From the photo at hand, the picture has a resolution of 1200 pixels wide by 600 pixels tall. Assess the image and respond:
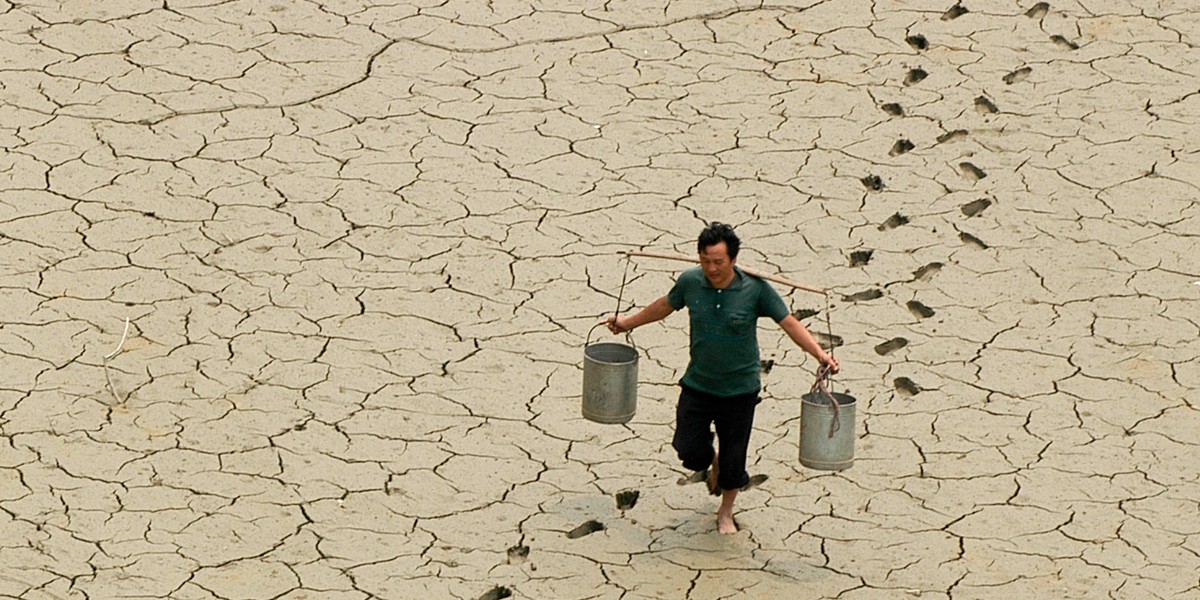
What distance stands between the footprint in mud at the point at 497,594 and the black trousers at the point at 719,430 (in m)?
0.75

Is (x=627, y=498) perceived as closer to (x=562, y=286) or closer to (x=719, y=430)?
(x=719, y=430)

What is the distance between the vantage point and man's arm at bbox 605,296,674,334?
270 inches

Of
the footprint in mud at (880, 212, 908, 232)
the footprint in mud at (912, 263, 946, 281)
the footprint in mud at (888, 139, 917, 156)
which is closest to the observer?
the footprint in mud at (912, 263, 946, 281)

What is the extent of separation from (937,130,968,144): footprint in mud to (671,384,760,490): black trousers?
3.05 meters

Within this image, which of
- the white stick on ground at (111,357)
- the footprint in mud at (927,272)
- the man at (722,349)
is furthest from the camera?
the footprint in mud at (927,272)

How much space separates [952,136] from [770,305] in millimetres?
3204

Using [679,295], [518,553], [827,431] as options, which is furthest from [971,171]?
[518,553]

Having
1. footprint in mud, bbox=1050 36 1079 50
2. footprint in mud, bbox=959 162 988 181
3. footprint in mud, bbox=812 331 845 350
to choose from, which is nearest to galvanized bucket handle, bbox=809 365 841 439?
footprint in mud, bbox=812 331 845 350

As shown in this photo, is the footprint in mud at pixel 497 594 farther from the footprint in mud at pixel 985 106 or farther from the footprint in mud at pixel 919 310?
the footprint in mud at pixel 985 106

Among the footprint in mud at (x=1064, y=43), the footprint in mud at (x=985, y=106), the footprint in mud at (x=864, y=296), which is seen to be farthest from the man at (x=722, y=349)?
the footprint in mud at (x=1064, y=43)

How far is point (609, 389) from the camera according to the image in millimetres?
7020

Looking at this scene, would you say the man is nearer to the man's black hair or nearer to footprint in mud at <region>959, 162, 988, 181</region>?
the man's black hair

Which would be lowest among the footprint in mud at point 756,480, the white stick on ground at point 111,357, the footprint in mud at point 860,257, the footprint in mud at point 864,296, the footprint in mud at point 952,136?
the footprint in mud at point 756,480

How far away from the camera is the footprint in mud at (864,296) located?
850cm
